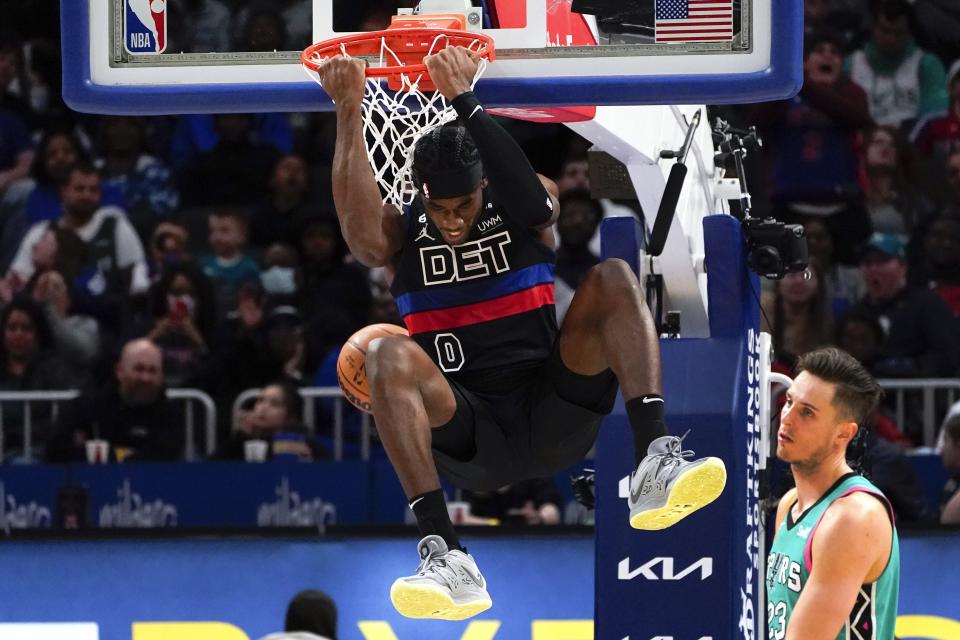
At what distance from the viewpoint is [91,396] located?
9.76 m

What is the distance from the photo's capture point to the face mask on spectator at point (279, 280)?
11.2 m

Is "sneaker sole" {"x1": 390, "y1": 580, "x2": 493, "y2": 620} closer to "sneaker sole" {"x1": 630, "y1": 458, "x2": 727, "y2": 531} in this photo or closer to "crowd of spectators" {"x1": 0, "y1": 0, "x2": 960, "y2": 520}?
"sneaker sole" {"x1": 630, "y1": 458, "x2": 727, "y2": 531}

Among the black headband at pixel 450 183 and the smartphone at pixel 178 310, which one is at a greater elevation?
the black headband at pixel 450 183

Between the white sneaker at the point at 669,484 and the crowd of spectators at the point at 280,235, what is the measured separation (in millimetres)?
4322

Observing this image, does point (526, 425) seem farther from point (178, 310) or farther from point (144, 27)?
point (178, 310)

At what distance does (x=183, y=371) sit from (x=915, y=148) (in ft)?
16.4

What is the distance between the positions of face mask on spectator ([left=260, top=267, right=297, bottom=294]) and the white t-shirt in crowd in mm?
774

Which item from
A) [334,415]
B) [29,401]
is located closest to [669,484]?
[334,415]

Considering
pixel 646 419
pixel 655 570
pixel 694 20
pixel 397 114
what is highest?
pixel 694 20

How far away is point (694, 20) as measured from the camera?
5125 millimetres

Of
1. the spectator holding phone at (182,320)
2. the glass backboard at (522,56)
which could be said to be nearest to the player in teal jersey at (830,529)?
the glass backboard at (522,56)

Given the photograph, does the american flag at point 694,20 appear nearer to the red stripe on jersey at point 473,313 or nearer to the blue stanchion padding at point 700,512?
the red stripe on jersey at point 473,313

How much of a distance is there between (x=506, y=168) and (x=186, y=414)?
4.96m

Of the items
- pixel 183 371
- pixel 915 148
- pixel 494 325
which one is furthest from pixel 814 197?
pixel 494 325
